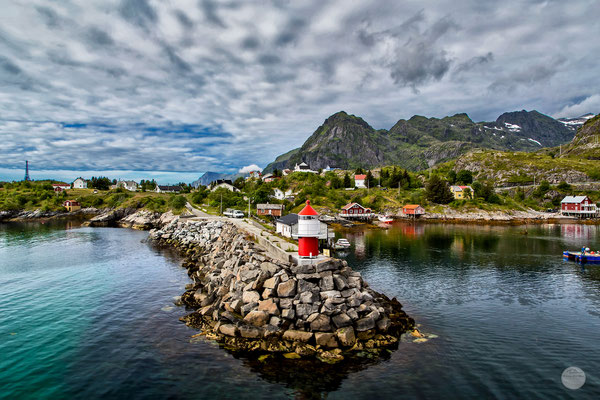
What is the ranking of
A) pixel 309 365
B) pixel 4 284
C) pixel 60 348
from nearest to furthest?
pixel 309 365, pixel 60 348, pixel 4 284

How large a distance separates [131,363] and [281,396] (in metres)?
8.59

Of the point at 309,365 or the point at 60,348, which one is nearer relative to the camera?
the point at 309,365

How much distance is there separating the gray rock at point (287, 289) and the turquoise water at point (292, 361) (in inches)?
186

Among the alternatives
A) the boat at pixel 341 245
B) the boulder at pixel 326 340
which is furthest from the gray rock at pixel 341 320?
the boat at pixel 341 245

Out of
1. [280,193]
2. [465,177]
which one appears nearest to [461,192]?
[465,177]

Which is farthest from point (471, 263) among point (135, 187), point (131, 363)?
point (135, 187)

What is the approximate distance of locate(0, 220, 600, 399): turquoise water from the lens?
14.5 meters

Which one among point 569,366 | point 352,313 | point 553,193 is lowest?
point 569,366

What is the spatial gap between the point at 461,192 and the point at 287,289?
127 meters

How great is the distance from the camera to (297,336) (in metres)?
18.0

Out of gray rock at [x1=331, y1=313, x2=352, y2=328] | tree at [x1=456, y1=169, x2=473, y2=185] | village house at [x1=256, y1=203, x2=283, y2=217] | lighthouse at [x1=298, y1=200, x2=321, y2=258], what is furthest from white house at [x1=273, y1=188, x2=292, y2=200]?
gray rock at [x1=331, y1=313, x2=352, y2=328]

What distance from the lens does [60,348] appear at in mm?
18016

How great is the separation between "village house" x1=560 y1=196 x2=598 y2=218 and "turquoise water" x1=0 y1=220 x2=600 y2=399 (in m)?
95.2

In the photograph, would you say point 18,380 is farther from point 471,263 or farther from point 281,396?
point 471,263
